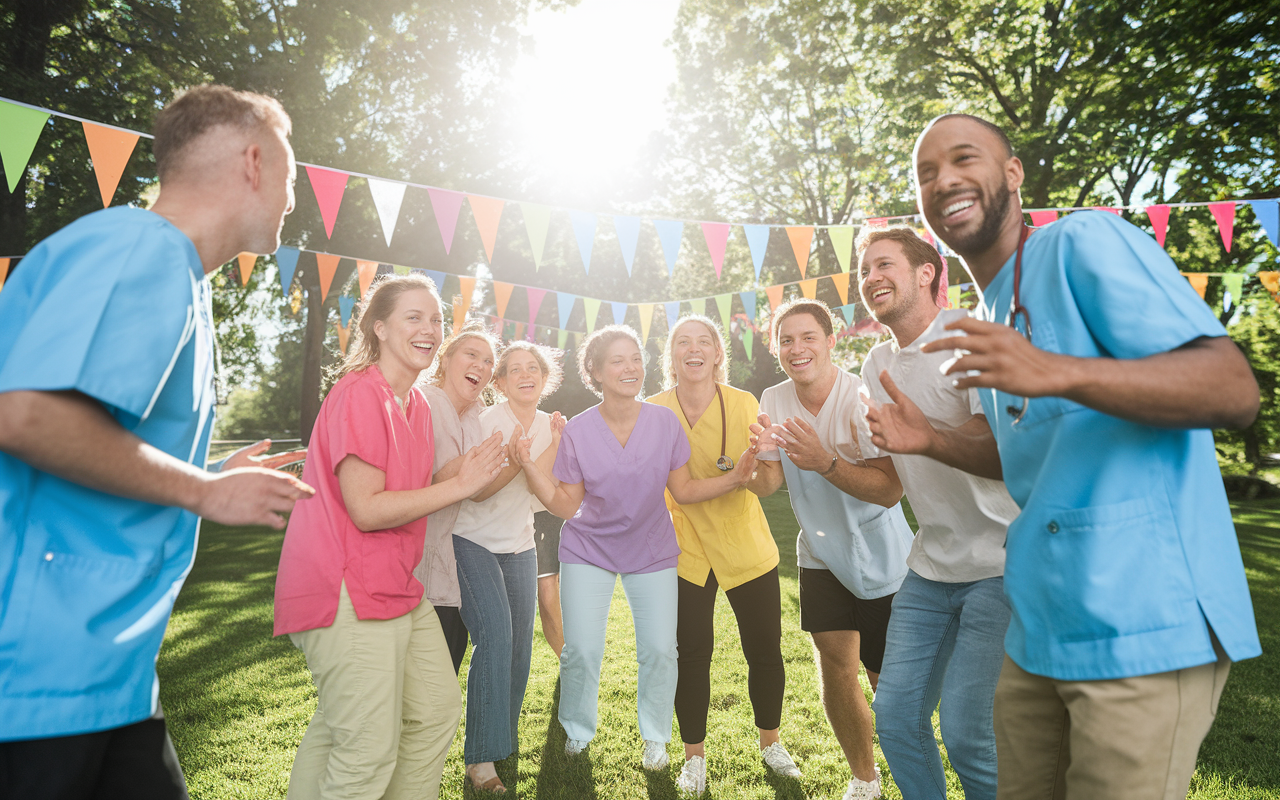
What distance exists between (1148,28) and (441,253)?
15.4 m

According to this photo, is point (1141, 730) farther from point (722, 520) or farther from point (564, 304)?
point (564, 304)

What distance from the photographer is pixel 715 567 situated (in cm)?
359

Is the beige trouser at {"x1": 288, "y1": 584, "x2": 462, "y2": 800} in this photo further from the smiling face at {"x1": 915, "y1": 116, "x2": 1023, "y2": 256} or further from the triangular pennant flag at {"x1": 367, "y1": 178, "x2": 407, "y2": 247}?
the triangular pennant flag at {"x1": 367, "y1": 178, "x2": 407, "y2": 247}

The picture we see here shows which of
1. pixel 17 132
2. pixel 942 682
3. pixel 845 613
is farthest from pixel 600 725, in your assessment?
pixel 17 132

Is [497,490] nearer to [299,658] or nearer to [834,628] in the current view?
[834,628]

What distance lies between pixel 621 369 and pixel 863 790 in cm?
229

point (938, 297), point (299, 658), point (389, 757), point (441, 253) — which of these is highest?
point (441, 253)

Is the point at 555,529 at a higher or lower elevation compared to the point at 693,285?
lower

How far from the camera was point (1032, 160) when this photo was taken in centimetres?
1263

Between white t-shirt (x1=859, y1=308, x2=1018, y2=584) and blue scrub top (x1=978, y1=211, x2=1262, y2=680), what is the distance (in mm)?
955

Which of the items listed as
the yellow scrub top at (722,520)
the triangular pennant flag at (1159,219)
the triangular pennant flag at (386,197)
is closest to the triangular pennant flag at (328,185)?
the triangular pennant flag at (386,197)

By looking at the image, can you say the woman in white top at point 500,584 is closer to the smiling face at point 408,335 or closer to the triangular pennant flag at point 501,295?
the smiling face at point 408,335

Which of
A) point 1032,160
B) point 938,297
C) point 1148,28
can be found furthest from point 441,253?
point 938,297

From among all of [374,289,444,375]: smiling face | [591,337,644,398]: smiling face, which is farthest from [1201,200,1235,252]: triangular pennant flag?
[374,289,444,375]: smiling face
